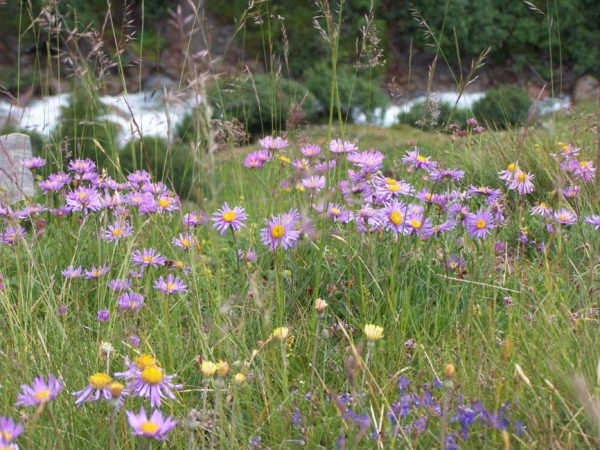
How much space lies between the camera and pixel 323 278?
209cm

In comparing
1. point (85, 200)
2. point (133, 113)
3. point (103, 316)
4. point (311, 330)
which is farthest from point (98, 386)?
point (133, 113)

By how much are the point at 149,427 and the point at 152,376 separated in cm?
19

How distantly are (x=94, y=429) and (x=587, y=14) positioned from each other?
15833 millimetres

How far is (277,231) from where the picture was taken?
1592 millimetres

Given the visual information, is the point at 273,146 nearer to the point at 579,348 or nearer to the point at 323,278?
the point at 323,278

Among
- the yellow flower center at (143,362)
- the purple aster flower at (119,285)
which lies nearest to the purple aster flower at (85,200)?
the purple aster flower at (119,285)

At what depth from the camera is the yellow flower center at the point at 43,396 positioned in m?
1.04

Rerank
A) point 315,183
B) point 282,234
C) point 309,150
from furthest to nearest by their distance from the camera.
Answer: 1. point 309,150
2. point 315,183
3. point 282,234

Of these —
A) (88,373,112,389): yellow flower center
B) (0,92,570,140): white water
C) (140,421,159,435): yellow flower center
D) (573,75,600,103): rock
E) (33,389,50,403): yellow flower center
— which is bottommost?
(573,75,600,103): rock

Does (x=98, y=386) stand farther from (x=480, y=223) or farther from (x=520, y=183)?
(x=520, y=183)

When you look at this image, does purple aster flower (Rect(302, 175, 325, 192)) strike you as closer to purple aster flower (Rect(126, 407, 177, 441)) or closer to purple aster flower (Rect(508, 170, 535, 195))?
purple aster flower (Rect(508, 170, 535, 195))

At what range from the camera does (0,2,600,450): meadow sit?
1.19m

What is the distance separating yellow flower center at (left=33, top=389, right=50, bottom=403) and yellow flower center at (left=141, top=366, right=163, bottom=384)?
17 cm

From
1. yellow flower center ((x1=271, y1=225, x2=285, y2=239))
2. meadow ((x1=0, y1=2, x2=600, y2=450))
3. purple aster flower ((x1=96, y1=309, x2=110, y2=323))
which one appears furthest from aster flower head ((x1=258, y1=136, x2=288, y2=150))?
purple aster flower ((x1=96, y1=309, x2=110, y2=323))
